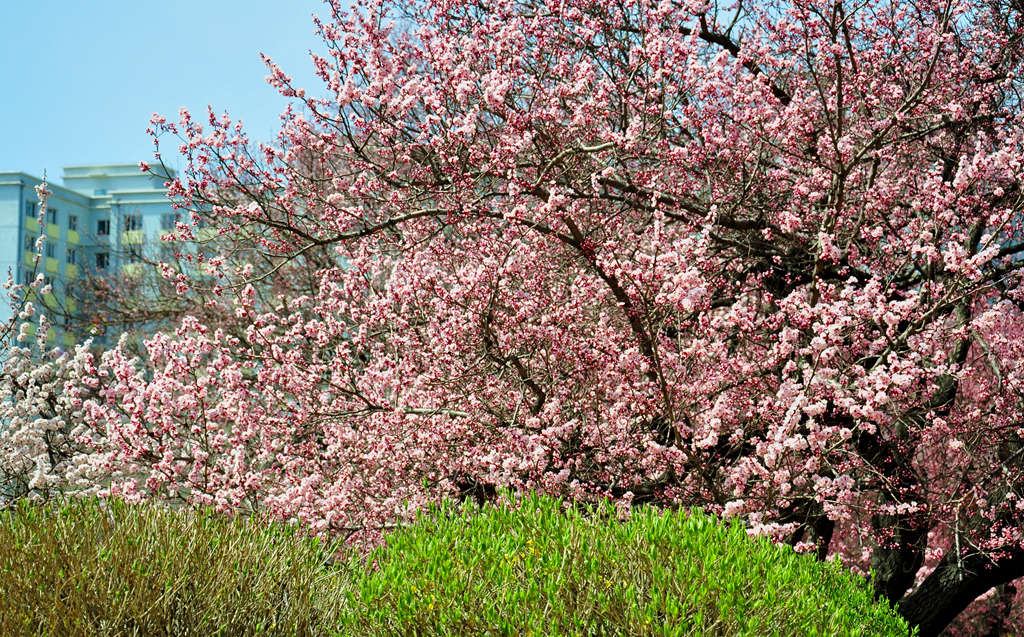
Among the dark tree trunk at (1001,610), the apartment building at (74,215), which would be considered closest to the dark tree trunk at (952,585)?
the dark tree trunk at (1001,610)

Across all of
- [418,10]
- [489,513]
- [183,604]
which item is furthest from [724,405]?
[418,10]

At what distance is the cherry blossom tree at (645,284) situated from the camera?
641 centimetres

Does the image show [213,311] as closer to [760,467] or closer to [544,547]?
[760,467]

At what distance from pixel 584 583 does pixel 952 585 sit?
6054 mm

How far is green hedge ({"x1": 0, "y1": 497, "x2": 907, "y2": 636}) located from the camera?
324 centimetres

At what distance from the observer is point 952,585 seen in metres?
7.92

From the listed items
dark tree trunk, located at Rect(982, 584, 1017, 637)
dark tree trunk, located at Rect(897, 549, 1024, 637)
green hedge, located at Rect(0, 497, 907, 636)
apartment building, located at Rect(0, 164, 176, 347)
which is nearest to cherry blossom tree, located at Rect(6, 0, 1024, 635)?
dark tree trunk, located at Rect(897, 549, 1024, 637)

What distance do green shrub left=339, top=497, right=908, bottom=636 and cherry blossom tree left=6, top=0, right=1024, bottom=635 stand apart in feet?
7.00

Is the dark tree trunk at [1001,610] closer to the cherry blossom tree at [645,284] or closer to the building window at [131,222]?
the cherry blossom tree at [645,284]

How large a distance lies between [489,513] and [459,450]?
126 inches

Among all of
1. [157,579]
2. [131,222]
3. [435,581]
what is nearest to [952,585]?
[435,581]

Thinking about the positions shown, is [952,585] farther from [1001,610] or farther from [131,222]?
[131,222]

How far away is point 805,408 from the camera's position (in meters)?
5.49

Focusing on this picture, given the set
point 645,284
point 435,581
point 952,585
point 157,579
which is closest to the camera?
point 435,581
